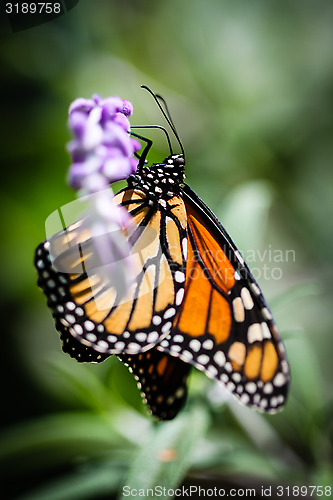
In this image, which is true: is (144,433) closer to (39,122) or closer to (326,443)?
(326,443)

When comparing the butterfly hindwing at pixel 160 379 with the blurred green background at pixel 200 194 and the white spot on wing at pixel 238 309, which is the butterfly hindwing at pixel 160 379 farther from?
the white spot on wing at pixel 238 309

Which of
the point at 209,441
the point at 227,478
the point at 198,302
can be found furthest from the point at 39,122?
the point at 227,478

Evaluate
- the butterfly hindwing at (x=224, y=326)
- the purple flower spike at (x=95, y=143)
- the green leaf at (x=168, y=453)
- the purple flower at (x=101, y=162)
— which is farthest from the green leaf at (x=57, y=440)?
the purple flower spike at (x=95, y=143)

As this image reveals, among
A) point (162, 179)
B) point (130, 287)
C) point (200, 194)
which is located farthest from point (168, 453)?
point (200, 194)

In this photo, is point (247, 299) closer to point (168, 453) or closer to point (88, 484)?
point (168, 453)

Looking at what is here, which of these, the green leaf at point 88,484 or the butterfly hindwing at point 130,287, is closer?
the butterfly hindwing at point 130,287

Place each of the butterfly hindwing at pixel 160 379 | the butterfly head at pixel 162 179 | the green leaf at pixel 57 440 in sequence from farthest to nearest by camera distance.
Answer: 1. the green leaf at pixel 57 440
2. the butterfly hindwing at pixel 160 379
3. the butterfly head at pixel 162 179
